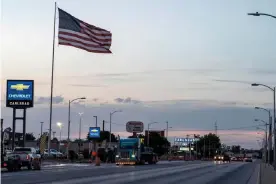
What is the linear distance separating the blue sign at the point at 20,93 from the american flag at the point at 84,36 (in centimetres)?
2672

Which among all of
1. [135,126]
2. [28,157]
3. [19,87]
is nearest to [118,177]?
[28,157]

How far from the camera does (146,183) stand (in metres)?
30.4

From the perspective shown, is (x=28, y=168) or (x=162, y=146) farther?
(x=162, y=146)

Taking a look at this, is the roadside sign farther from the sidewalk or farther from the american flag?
the american flag

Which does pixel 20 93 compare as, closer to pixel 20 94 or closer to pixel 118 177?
pixel 20 94

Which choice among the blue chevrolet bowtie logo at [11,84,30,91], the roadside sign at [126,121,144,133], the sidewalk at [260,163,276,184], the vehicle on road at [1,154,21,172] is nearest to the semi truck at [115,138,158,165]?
the blue chevrolet bowtie logo at [11,84,30,91]

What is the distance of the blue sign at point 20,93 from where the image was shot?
204 ft

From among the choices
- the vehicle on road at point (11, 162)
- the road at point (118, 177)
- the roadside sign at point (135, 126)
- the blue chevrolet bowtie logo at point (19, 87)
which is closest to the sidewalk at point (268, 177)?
the road at point (118, 177)

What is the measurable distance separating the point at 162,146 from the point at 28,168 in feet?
413

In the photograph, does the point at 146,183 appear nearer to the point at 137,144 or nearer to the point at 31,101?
the point at 31,101

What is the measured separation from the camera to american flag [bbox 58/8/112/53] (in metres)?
34.1

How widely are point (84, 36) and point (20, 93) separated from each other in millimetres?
29453

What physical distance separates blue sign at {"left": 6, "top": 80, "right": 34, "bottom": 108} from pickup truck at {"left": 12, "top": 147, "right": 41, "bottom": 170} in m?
14.4

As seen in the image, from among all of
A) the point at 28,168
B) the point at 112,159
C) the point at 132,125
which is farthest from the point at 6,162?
the point at 132,125
